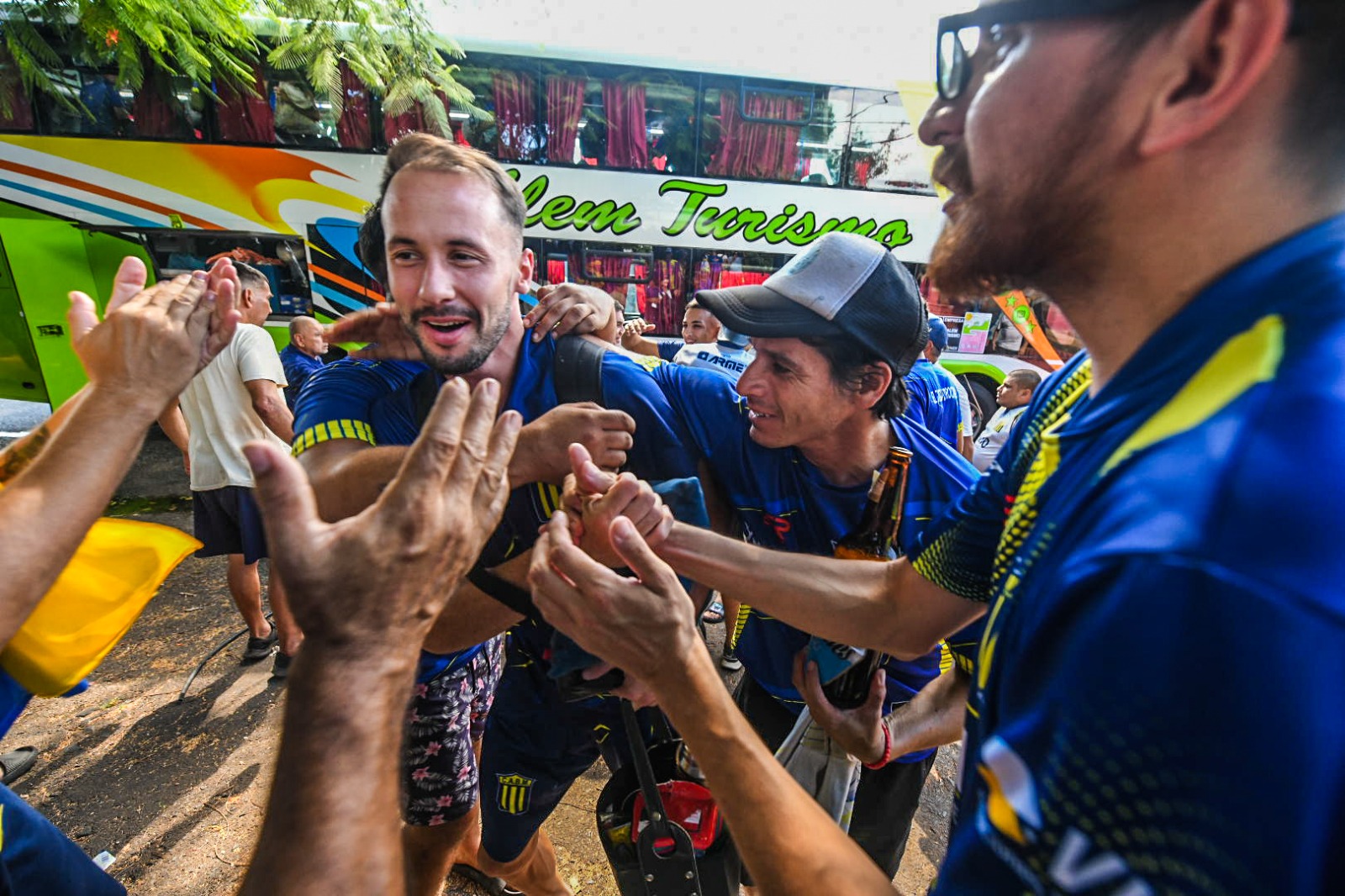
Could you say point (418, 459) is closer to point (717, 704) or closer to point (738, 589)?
point (717, 704)

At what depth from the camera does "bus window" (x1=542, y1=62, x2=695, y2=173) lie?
22.8ft

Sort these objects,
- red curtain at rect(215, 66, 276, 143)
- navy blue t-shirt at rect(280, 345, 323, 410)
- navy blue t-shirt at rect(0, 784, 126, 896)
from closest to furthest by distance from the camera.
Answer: navy blue t-shirt at rect(0, 784, 126, 896), navy blue t-shirt at rect(280, 345, 323, 410), red curtain at rect(215, 66, 276, 143)

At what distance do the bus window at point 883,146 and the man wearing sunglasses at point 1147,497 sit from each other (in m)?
7.39

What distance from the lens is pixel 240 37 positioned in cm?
445

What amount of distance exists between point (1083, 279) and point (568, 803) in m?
3.06

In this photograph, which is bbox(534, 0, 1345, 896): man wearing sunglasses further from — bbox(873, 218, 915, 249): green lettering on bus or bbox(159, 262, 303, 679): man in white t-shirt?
bbox(873, 218, 915, 249): green lettering on bus

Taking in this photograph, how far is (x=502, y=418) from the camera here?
1065 millimetres

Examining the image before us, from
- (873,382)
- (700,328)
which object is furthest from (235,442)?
(873,382)

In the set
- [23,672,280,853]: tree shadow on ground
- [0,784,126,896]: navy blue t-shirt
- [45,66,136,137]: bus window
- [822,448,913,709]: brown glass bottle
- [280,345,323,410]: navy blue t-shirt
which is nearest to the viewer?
Result: [0,784,126,896]: navy blue t-shirt

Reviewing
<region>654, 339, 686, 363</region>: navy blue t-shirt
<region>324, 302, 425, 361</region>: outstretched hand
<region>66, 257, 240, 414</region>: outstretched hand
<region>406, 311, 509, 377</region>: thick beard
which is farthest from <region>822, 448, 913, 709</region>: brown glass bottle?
<region>654, 339, 686, 363</region>: navy blue t-shirt

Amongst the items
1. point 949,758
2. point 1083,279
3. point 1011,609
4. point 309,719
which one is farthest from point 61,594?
point 949,758

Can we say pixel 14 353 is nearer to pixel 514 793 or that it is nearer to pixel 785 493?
pixel 514 793

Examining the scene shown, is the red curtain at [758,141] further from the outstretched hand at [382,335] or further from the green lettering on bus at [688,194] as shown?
the outstretched hand at [382,335]

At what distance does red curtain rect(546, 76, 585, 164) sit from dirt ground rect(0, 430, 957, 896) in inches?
231
